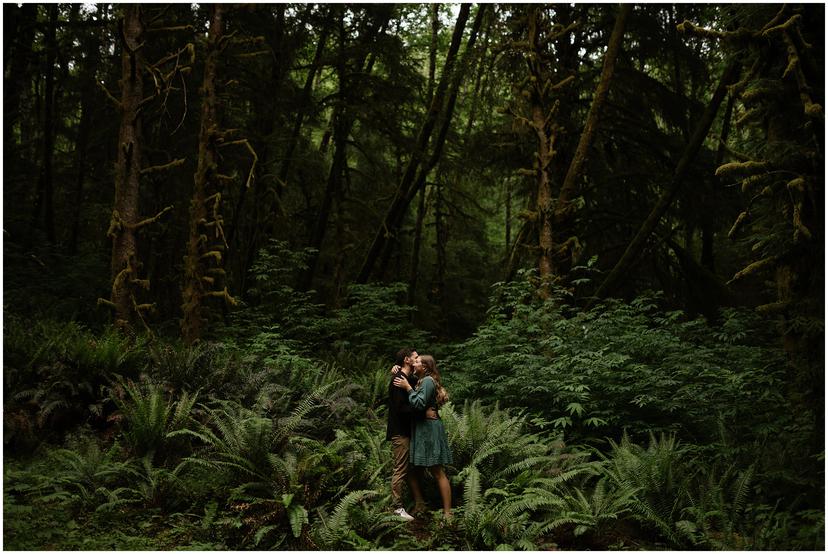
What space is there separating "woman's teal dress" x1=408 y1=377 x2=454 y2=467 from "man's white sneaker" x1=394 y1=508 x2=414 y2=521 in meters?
0.46

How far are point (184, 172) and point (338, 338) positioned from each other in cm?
563

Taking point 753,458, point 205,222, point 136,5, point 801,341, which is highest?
point 136,5

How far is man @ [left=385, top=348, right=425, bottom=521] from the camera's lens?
5.88 metres

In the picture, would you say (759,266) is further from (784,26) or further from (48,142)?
(48,142)

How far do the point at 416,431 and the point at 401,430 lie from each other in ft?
0.65

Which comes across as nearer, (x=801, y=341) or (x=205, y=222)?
(x=801, y=341)

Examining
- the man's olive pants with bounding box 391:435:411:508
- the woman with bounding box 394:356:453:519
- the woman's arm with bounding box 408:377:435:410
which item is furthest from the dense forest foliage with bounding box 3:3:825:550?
the woman's arm with bounding box 408:377:435:410

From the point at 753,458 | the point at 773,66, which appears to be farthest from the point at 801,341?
the point at 773,66

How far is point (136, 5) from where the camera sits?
9.02 m

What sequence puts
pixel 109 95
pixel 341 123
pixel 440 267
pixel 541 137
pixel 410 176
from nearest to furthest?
pixel 109 95 < pixel 541 137 < pixel 410 176 < pixel 341 123 < pixel 440 267

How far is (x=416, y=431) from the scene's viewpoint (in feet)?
19.1

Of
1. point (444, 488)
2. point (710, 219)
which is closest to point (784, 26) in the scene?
point (444, 488)

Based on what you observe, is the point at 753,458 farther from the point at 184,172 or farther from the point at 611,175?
the point at 184,172

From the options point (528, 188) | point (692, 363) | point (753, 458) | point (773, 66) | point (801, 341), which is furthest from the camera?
point (528, 188)
